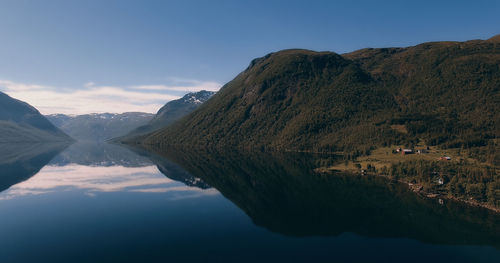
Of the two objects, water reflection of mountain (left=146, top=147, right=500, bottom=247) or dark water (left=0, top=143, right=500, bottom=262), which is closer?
dark water (left=0, top=143, right=500, bottom=262)

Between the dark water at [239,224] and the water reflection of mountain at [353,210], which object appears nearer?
the dark water at [239,224]

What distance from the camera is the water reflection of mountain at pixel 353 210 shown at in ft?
253

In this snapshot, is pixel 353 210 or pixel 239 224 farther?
pixel 353 210

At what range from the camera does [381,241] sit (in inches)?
2795

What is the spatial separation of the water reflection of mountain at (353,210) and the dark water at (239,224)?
1.11 feet

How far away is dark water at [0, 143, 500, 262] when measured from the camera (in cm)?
6231

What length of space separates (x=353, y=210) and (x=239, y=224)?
4489 centimetres

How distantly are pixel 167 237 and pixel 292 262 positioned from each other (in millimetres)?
34633

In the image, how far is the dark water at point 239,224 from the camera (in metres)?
62.3

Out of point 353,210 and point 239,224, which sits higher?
point 239,224

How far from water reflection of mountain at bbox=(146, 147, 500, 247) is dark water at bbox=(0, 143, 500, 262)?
0.34m

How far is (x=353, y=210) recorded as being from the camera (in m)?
96.7

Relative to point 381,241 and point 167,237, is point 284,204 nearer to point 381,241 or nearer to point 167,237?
point 381,241

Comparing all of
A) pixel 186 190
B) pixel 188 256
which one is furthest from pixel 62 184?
pixel 188 256
